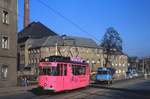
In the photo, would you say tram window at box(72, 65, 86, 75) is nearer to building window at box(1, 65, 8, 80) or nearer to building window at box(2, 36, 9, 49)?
building window at box(1, 65, 8, 80)

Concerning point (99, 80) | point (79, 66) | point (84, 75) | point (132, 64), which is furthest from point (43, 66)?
point (132, 64)

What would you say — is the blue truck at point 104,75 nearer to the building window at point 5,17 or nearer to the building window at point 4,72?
the building window at point 4,72

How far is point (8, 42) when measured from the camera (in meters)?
48.8

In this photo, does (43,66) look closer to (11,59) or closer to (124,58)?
(11,59)

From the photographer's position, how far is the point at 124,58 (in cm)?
16388

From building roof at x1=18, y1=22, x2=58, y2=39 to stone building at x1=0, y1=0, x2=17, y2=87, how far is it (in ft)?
233

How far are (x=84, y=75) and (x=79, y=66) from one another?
303 cm

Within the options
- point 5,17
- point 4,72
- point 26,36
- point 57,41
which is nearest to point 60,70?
point 4,72

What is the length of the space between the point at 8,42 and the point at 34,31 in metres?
79.5

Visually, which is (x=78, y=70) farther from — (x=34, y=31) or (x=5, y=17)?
(x=34, y=31)

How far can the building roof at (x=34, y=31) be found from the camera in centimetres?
12419

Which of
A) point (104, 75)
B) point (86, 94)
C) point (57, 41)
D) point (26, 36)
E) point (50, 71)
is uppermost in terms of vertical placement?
point (26, 36)

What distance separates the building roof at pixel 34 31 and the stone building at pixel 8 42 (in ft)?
233

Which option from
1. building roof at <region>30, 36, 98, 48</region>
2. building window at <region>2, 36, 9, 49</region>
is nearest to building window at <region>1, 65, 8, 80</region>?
building window at <region>2, 36, 9, 49</region>
